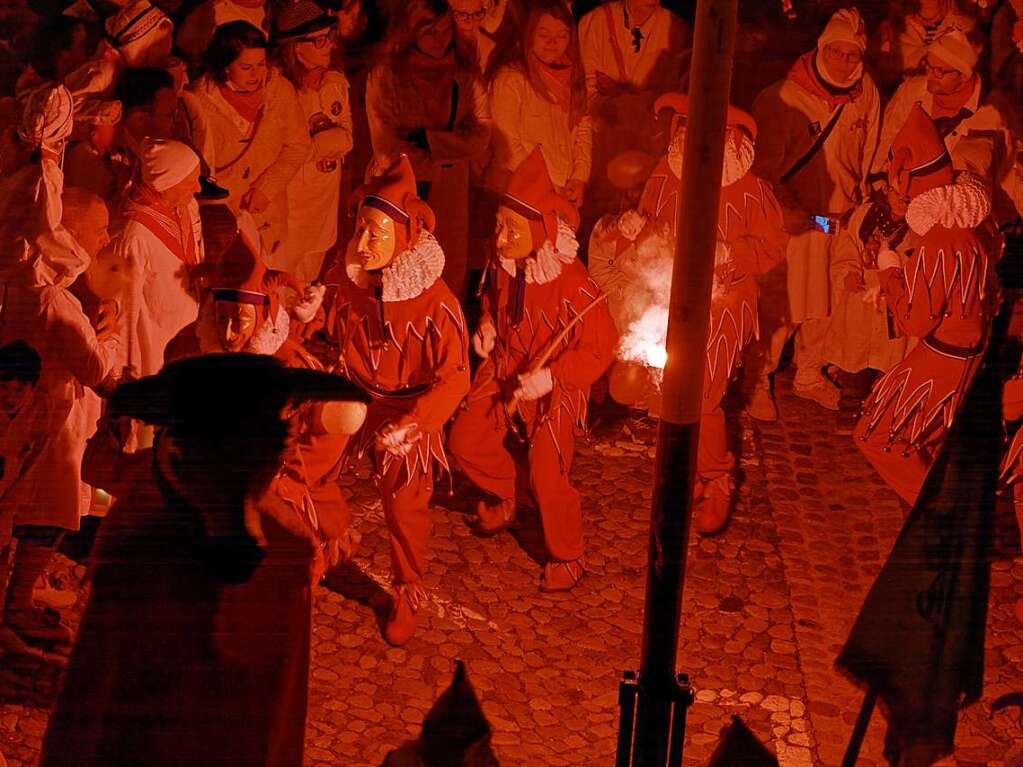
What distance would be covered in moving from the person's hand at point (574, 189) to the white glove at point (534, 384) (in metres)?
2.91

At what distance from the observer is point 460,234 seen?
9844 mm

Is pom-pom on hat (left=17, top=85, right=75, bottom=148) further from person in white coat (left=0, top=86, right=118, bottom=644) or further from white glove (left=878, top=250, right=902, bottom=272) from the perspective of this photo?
white glove (left=878, top=250, right=902, bottom=272)

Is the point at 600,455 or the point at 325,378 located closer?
the point at 325,378

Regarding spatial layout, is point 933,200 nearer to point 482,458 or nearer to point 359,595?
point 482,458

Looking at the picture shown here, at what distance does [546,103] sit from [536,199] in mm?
2816

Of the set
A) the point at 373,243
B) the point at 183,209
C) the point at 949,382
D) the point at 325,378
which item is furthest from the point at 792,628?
the point at 183,209

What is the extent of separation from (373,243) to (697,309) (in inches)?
110

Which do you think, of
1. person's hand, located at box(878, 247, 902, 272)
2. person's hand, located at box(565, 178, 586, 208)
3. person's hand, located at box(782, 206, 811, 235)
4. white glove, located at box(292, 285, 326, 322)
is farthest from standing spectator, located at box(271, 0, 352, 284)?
person's hand, located at box(878, 247, 902, 272)

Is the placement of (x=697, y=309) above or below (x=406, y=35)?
below

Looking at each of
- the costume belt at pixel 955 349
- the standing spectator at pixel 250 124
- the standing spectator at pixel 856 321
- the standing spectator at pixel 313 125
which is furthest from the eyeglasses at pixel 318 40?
the costume belt at pixel 955 349

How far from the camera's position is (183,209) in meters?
7.36

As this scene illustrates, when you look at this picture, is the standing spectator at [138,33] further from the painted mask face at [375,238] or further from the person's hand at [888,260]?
the person's hand at [888,260]

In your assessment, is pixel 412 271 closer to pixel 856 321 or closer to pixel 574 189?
pixel 574 189

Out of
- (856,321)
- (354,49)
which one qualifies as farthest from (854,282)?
(354,49)
